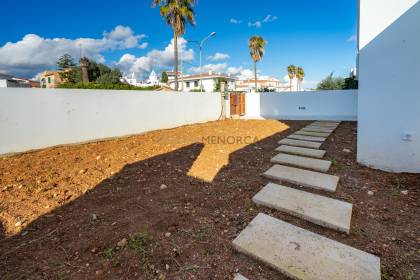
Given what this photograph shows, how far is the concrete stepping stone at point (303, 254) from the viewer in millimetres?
1445

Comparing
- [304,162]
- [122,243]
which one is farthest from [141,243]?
[304,162]

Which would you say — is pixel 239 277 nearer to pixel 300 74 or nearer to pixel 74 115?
pixel 74 115

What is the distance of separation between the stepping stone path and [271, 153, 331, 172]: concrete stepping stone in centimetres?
41

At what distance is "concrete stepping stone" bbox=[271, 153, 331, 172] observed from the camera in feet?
11.2

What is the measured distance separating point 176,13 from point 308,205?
1303 cm

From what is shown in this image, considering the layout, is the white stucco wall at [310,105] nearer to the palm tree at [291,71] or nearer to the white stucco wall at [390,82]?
the white stucco wall at [390,82]

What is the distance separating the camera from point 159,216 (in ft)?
7.45

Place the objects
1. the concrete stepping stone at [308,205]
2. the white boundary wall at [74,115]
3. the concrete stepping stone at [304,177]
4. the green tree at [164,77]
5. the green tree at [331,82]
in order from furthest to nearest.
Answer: the green tree at [164,77]
the green tree at [331,82]
the white boundary wall at [74,115]
the concrete stepping stone at [304,177]
the concrete stepping stone at [308,205]

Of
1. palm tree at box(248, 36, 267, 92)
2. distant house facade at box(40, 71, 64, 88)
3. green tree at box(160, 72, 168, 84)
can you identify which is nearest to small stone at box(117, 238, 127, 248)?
palm tree at box(248, 36, 267, 92)

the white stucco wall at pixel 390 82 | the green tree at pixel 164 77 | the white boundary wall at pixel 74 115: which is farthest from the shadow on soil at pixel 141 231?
the green tree at pixel 164 77

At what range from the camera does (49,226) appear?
2145 mm

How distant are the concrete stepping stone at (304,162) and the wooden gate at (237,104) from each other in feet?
28.5

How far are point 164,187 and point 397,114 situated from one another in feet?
11.5

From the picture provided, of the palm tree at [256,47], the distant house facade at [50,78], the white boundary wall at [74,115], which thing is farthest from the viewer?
the distant house facade at [50,78]
